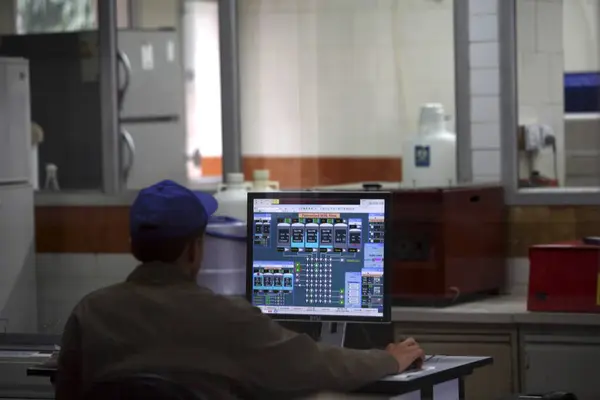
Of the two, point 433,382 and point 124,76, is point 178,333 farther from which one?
point 124,76

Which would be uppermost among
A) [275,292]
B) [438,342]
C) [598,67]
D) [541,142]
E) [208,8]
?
[208,8]

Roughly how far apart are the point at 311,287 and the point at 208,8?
226 centimetres

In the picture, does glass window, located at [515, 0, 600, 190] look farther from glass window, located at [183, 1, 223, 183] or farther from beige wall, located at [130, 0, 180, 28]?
beige wall, located at [130, 0, 180, 28]

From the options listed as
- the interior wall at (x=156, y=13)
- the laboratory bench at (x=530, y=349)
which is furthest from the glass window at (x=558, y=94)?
the interior wall at (x=156, y=13)

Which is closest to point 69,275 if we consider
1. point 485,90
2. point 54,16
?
point 54,16

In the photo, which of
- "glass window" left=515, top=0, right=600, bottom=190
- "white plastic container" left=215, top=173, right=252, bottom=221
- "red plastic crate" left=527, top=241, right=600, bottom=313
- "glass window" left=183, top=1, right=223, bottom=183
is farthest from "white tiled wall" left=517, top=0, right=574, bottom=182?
"glass window" left=183, top=1, right=223, bottom=183

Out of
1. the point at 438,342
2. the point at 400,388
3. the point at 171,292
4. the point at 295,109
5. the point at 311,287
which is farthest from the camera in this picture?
the point at 295,109

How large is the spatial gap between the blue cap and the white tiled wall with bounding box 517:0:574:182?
95.5 inches

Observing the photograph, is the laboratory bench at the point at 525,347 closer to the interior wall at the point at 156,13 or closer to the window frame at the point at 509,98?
the window frame at the point at 509,98

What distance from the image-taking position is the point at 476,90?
4883 mm

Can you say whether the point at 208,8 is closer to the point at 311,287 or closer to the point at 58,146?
the point at 58,146

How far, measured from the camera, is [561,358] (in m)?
4.22

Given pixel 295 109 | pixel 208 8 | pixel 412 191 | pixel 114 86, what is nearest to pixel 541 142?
pixel 412 191

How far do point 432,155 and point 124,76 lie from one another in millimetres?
1503
